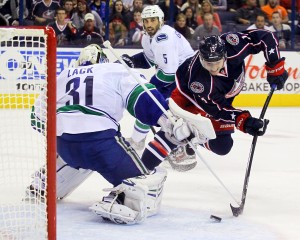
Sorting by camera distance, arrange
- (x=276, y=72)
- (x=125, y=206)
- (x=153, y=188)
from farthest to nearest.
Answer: (x=276, y=72) → (x=153, y=188) → (x=125, y=206)

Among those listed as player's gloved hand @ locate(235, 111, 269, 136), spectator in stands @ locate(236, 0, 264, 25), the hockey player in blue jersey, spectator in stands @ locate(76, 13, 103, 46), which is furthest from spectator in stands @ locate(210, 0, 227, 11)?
player's gloved hand @ locate(235, 111, 269, 136)

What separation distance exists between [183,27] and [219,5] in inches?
26.7

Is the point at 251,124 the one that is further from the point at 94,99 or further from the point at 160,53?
the point at 160,53

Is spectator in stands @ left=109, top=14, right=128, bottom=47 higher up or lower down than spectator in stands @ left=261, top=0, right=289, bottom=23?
lower down

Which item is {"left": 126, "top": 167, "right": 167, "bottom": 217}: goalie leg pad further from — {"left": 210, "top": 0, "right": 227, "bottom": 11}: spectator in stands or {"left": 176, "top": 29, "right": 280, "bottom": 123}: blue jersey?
{"left": 210, "top": 0, "right": 227, "bottom": 11}: spectator in stands

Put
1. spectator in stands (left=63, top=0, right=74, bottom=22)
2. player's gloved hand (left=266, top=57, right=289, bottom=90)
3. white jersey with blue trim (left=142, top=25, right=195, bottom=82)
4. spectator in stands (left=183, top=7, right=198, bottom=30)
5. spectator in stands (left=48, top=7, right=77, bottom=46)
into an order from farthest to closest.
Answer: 1. spectator in stands (left=183, top=7, right=198, bottom=30)
2. spectator in stands (left=63, top=0, right=74, bottom=22)
3. spectator in stands (left=48, top=7, right=77, bottom=46)
4. white jersey with blue trim (left=142, top=25, right=195, bottom=82)
5. player's gloved hand (left=266, top=57, right=289, bottom=90)

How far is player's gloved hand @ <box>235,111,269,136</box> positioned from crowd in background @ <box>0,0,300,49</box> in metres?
4.28

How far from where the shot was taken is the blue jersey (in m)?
4.16

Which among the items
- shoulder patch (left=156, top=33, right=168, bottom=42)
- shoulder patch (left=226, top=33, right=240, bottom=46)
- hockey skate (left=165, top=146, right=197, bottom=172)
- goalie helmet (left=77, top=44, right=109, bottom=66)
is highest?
goalie helmet (left=77, top=44, right=109, bottom=66)

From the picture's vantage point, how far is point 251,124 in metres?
3.95

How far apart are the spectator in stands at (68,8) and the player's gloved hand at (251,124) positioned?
4.47m

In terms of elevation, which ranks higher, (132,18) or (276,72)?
(276,72)

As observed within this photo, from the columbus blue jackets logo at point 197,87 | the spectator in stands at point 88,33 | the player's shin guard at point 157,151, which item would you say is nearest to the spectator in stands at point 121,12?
the spectator in stands at point 88,33

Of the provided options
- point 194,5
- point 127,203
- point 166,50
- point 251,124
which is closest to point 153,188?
point 127,203
